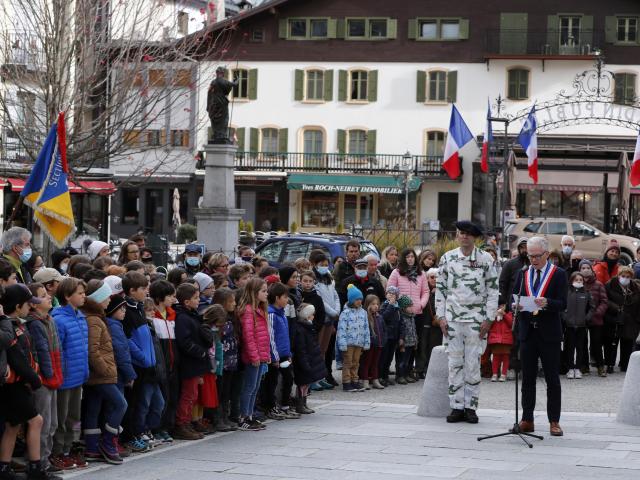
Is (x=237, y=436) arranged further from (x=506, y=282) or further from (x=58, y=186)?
(x=506, y=282)

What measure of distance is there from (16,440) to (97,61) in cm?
1586

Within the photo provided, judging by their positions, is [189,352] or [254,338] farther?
[254,338]

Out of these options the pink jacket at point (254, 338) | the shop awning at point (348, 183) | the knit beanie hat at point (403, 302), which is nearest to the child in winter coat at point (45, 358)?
the pink jacket at point (254, 338)

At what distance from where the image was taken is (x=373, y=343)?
53.2 feet

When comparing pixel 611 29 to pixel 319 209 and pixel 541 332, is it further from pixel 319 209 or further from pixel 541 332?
pixel 541 332

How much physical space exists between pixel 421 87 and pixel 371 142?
3315 mm

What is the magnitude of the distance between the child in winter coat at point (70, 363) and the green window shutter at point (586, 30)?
154ft

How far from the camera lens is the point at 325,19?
57312 mm

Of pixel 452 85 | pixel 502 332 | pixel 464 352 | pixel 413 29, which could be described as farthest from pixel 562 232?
pixel 464 352

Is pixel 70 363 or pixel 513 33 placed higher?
pixel 513 33

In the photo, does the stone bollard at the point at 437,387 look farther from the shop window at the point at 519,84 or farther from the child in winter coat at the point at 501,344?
the shop window at the point at 519,84

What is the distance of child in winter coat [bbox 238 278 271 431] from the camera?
41.6ft

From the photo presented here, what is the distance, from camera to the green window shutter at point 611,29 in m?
54.8

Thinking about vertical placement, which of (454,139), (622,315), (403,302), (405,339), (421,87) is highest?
(421,87)
